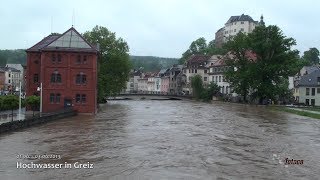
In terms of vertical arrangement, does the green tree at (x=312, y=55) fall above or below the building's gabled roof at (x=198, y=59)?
above

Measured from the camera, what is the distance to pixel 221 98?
410ft

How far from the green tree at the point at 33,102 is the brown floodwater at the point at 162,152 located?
20.4 m

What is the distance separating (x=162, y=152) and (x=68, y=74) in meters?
40.9

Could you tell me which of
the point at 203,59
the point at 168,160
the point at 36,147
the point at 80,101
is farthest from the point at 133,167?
the point at 203,59

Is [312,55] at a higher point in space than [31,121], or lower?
higher

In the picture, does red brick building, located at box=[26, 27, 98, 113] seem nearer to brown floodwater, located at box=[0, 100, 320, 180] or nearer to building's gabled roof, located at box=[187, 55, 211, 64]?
brown floodwater, located at box=[0, 100, 320, 180]

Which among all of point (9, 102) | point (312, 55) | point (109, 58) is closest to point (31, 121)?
point (9, 102)

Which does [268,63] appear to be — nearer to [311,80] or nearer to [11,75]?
[311,80]

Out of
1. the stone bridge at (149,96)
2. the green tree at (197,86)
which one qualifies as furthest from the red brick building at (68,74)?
the stone bridge at (149,96)

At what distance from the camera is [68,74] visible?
2709 inches

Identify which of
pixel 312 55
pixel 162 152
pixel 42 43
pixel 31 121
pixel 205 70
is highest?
pixel 312 55

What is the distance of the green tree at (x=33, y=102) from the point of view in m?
66.9

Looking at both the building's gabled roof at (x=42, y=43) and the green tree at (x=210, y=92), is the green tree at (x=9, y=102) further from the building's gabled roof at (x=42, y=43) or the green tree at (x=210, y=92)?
the green tree at (x=210, y=92)

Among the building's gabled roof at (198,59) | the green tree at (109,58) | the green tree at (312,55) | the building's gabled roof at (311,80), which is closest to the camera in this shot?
the green tree at (109,58)
